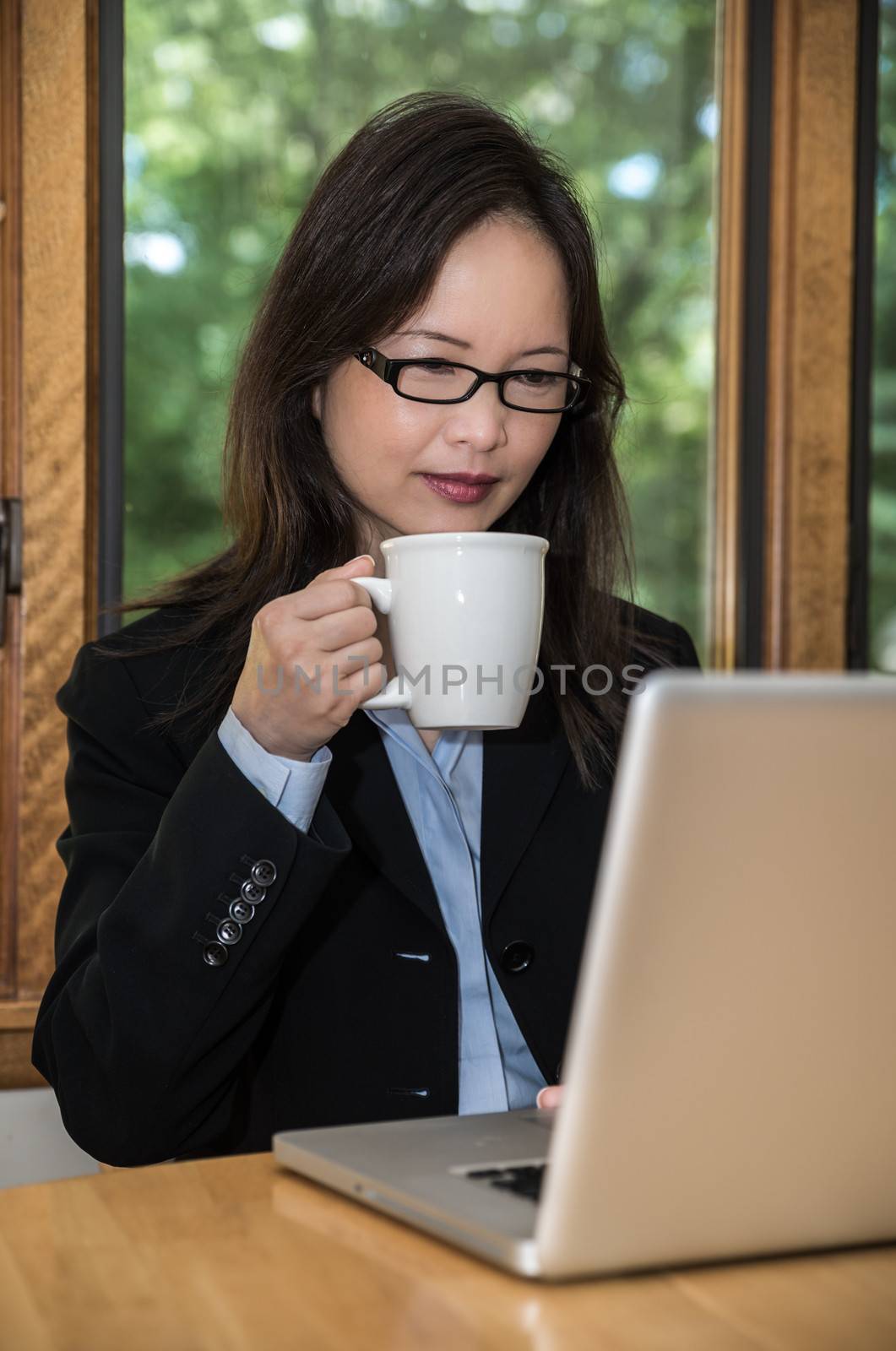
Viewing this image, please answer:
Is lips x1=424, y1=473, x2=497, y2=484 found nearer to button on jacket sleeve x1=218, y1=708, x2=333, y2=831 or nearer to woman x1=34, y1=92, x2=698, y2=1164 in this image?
woman x1=34, y1=92, x2=698, y2=1164

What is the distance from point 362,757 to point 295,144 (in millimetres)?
982

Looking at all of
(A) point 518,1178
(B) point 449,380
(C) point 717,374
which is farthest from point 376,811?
(C) point 717,374

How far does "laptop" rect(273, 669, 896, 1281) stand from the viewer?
19.6 inches

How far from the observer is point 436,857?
1280 mm

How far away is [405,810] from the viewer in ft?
4.14

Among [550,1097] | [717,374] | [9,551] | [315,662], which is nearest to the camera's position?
[550,1097]

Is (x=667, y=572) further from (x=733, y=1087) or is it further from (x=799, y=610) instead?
(x=733, y=1087)

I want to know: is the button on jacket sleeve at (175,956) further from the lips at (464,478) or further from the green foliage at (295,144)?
the green foliage at (295,144)

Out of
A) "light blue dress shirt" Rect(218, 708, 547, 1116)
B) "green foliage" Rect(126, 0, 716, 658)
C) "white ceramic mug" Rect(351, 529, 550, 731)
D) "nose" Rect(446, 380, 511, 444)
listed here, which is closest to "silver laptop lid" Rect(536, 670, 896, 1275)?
"white ceramic mug" Rect(351, 529, 550, 731)

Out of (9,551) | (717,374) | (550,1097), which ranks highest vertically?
(717,374)

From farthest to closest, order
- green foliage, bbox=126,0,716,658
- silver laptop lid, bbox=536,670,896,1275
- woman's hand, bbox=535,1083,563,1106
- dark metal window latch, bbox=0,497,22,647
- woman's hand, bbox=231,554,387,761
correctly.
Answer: green foliage, bbox=126,0,716,658, dark metal window latch, bbox=0,497,22,647, woman's hand, bbox=231,554,387,761, woman's hand, bbox=535,1083,563,1106, silver laptop lid, bbox=536,670,896,1275

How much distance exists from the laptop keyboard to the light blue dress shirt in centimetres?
47

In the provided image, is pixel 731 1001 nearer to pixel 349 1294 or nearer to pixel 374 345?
pixel 349 1294

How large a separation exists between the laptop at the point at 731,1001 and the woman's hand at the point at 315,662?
42 cm
